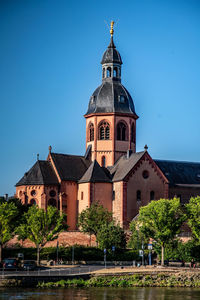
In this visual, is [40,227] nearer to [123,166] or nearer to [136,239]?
[136,239]

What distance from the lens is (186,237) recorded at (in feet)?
285

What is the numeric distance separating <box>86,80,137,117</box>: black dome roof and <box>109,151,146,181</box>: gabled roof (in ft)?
27.2

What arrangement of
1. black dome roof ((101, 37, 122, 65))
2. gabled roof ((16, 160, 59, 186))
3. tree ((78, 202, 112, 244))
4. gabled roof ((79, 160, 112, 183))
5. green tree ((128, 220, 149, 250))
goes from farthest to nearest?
black dome roof ((101, 37, 122, 65))
gabled roof ((16, 160, 59, 186))
gabled roof ((79, 160, 112, 183))
tree ((78, 202, 112, 244))
green tree ((128, 220, 149, 250))

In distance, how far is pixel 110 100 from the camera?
10856 centimetres

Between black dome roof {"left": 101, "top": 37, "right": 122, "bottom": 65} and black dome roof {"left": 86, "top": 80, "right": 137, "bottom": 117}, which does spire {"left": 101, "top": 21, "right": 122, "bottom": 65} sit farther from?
black dome roof {"left": 86, "top": 80, "right": 137, "bottom": 117}

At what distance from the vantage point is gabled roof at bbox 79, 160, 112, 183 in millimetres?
101312

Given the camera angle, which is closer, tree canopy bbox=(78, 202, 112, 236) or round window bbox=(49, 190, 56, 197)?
tree canopy bbox=(78, 202, 112, 236)

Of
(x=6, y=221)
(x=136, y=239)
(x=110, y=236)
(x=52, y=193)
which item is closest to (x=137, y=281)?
(x=136, y=239)

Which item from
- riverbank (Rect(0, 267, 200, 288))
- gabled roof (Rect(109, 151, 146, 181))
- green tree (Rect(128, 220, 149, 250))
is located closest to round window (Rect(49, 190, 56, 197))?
gabled roof (Rect(109, 151, 146, 181))

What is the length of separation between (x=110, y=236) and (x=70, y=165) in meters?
20.2

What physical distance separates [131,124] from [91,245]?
23631mm

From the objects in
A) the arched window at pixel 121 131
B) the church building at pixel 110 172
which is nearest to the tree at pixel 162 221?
the church building at pixel 110 172

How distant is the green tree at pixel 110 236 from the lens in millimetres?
89938

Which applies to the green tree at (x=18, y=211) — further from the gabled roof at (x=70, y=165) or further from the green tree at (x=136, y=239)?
the green tree at (x=136, y=239)
